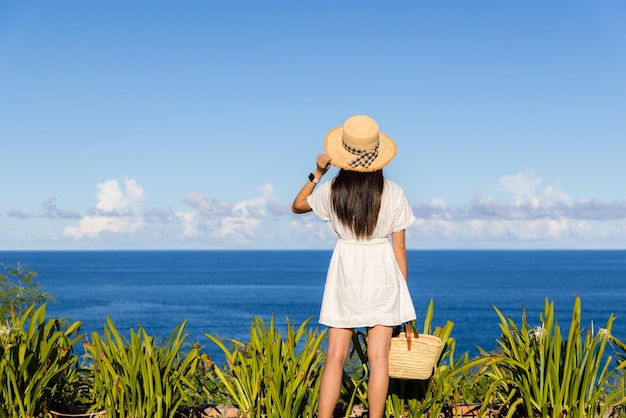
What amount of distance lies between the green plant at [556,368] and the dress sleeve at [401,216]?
2.65 ft

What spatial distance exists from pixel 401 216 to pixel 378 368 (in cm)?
90

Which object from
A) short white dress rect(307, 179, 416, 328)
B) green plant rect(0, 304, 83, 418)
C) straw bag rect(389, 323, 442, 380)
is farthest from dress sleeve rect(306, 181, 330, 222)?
green plant rect(0, 304, 83, 418)

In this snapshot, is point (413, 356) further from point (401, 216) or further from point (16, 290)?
point (16, 290)

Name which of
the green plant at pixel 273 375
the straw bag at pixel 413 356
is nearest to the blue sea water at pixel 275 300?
the green plant at pixel 273 375

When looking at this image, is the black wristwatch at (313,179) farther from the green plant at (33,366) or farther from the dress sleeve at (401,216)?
the green plant at (33,366)

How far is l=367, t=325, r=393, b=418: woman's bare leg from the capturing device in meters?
4.14

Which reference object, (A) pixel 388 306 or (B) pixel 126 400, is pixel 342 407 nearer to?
(A) pixel 388 306

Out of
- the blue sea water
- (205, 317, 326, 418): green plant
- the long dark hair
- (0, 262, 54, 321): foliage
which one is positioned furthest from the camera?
the blue sea water

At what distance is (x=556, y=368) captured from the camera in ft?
14.3

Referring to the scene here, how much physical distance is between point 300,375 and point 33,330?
1.66 metres

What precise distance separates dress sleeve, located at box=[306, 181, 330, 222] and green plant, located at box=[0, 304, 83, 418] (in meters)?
1.66

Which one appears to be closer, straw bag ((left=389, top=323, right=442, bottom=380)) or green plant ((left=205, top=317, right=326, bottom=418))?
straw bag ((left=389, top=323, right=442, bottom=380))

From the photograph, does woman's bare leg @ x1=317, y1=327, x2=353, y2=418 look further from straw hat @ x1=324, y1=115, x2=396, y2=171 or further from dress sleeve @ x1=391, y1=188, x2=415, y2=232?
straw hat @ x1=324, y1=115, x2=396, y2=171

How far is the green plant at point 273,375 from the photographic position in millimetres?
4324
